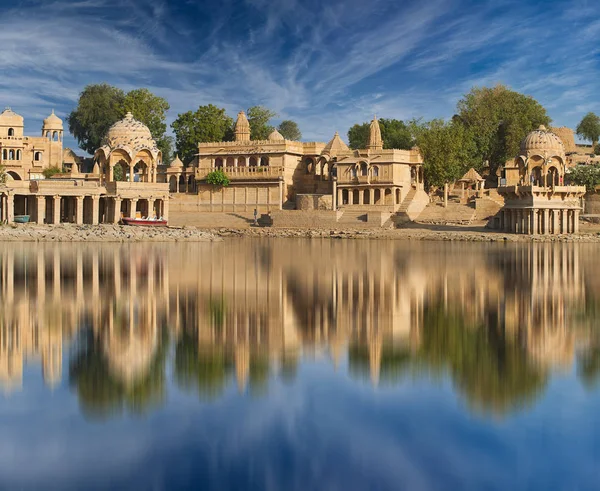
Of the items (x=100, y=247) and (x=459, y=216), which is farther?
(x=459, y=216)

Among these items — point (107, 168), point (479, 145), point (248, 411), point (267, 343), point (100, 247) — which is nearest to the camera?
point (248, 411)

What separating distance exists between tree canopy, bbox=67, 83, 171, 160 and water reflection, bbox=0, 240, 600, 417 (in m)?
49.7

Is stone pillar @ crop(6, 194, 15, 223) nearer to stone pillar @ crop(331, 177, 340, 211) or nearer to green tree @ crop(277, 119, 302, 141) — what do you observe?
stone pillar @ crop(331, 177, 340, 211)

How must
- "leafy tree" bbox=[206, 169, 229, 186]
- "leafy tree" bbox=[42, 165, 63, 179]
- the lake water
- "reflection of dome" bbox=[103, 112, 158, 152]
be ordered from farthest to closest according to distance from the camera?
"leafy tree" bbox=[42, 165, 63, 179], "leafy tree" bbox=[206, 169, 229, 186], "reflection of dome" bbox=[103, 112, 158, 152], the lake water

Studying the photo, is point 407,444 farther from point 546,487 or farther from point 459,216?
point 459,216

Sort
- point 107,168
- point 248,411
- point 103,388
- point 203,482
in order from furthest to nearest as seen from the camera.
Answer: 1. point 107,168
2. point 103,388
3. point 248,411
4. point 203,482

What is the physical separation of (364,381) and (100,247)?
1217 inches

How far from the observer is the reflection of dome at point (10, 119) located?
69.6 meters

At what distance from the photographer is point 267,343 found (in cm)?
1477

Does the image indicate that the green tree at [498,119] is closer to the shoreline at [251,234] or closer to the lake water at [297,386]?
the shoreline at [251,234]

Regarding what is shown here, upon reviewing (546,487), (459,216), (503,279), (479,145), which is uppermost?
(479,145)

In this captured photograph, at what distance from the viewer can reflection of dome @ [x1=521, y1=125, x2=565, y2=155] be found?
5434 cm

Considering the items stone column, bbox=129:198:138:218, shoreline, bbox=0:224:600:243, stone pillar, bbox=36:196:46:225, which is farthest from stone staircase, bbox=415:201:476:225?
stone pillar, bbox=36:196:46:225

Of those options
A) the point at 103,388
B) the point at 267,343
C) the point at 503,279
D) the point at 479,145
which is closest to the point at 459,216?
the point at 479,145
